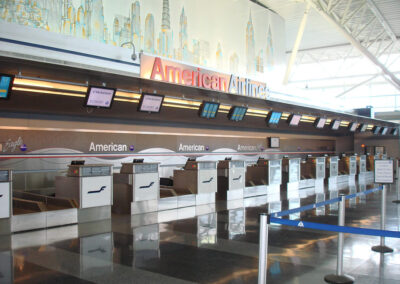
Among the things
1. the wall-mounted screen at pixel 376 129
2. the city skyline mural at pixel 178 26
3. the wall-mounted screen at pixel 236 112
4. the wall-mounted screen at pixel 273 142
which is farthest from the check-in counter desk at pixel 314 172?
the wall-mounted screen at pixel 376 129

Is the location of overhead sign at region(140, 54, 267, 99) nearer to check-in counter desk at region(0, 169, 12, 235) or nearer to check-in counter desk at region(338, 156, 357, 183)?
check-in counter desk at region(0, 169, 12, 235)

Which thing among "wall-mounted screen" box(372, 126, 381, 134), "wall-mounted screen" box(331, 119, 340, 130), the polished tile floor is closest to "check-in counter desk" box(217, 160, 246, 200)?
the polished tile floor

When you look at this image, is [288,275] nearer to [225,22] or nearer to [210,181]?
[210,181]

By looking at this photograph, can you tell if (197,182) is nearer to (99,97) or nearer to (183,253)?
(99,97)

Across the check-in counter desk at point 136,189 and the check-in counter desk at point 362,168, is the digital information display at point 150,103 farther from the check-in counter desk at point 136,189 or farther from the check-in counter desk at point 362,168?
the check-in counter desk at point 362,168

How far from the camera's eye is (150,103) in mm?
10438

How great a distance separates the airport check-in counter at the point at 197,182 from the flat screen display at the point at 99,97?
3.24 meters

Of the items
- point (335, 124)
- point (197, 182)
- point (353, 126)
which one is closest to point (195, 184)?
point (197, 182)

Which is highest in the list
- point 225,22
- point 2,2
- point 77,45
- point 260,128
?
point 225,22

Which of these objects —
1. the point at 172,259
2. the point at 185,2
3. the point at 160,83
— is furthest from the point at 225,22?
the point at 172,259

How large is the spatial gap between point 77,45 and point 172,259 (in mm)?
4496

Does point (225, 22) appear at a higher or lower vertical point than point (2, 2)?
higher

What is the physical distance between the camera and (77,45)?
7586mm

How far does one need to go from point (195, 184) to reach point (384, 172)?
5.00 meters
